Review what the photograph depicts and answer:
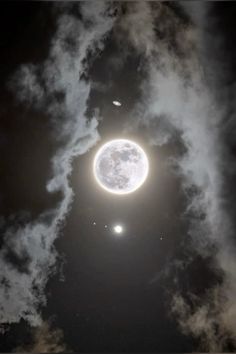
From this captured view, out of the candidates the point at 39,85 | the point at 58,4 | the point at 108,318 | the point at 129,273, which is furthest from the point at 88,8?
the point at 108,318

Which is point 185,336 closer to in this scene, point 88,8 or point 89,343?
point 89,343

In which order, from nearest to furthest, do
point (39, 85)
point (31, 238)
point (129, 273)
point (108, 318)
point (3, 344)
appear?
1. point (39, 85)
2. point (31, 238)
3. point (129, 273)
4. point (108, 318)
5. point (3, 344)

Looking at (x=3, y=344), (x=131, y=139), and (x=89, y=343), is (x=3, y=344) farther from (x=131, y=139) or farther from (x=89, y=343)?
(x=131, y=139)

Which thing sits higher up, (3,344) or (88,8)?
(88,8)

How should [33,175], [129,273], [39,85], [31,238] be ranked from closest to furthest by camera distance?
1. [39,85]
2. [33,175]
3. [31,238]
4. [129,273]

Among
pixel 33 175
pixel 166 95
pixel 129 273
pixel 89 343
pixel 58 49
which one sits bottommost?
pixel 89 343

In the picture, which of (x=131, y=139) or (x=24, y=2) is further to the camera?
(x=131, y=139)

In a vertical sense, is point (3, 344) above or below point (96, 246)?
below

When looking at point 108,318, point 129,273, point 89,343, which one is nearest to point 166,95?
point 129,273

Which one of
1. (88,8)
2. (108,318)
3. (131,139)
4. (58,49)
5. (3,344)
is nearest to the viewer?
(88,8)
